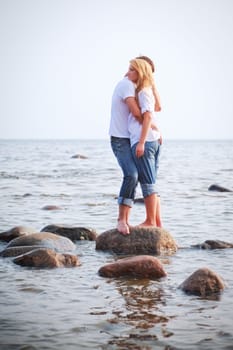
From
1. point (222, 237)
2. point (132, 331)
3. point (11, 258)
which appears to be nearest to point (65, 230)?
point (11, 258)

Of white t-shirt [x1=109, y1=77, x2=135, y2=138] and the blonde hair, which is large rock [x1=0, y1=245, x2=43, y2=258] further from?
the blonde hair

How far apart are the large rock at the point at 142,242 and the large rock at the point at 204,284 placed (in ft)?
6.17

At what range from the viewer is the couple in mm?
7074

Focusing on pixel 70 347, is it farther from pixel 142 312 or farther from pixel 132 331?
pixel 142 312

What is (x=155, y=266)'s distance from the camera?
6094 millimetres

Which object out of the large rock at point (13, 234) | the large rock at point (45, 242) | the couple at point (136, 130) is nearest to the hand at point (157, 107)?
the couple at point (136, 130)

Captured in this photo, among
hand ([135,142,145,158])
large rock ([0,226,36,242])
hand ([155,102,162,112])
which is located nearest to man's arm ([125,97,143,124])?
hand ([135,142,145,158])

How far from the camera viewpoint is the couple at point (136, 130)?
7074 mm

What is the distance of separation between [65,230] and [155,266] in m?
2.88

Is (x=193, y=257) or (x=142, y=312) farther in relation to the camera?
(x=193, y=257)

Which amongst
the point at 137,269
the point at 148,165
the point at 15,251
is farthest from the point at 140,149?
the point at 15,251

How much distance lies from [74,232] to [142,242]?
152cm

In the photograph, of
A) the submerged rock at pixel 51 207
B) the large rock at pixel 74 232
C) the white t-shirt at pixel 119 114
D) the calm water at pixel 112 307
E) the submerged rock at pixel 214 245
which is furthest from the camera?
the submerged rock at pixel 51 207

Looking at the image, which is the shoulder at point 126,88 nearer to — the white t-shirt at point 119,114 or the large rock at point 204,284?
the white t-shirt at point 119,114
